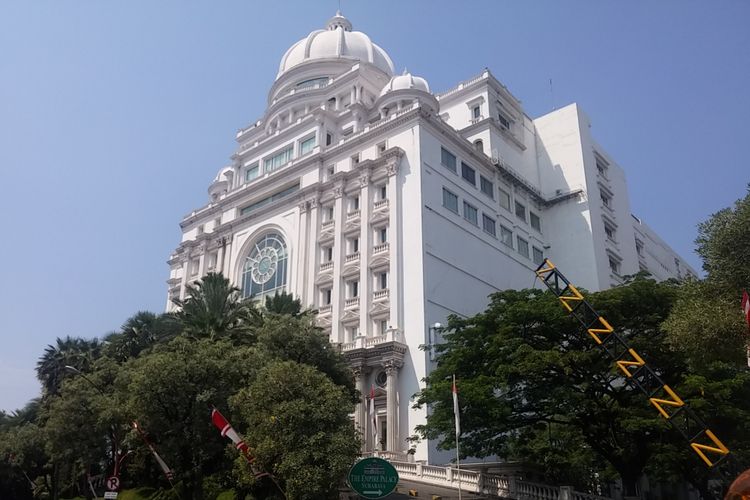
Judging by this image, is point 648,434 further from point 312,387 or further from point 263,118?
point 263,118

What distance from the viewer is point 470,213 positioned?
53.6 meters

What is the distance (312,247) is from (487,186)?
16.8m

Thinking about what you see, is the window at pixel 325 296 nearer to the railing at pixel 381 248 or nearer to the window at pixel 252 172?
the railing at pixel 381 248

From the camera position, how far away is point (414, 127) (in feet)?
168

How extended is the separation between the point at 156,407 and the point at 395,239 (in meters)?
23.4

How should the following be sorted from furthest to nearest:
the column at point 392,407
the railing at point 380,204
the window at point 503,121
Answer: the window at point 503,121 → the railing at point 380,204 → the column at point 392,407

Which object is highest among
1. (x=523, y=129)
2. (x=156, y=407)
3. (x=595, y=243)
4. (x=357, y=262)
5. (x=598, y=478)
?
(x=523, y=129)

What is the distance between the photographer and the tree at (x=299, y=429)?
24312 mm

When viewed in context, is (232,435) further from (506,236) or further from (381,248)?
(506,236)

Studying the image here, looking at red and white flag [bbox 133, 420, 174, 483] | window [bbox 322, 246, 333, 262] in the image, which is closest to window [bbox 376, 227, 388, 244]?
window [bbox 322, 246, 333, 262]

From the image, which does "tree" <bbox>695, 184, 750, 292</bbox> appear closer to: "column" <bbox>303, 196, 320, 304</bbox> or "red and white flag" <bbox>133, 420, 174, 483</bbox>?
"red and white flag" <bbox>133, 420, 174, 483</bbox>

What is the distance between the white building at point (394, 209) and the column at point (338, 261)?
17 cm

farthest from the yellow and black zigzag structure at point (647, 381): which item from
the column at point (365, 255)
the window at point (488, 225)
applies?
the window at point (488, 225)

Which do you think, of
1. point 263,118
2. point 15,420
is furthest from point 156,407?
point 263,118
